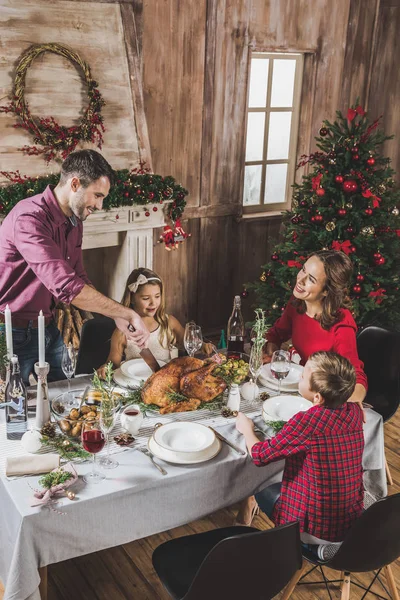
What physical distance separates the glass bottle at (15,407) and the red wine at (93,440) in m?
0.35

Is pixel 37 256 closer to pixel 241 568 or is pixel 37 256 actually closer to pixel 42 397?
pixel 42 397

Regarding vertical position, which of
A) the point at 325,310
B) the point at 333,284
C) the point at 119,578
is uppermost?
the point at 333,284

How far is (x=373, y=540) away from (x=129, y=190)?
295 cm

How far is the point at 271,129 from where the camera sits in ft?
17.5

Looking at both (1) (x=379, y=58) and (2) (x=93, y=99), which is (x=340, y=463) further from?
(1) (x=379, y=58)

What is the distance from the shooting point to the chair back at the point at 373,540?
1.82m

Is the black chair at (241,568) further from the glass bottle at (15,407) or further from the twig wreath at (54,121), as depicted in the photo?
the twig wreath at (54,121)

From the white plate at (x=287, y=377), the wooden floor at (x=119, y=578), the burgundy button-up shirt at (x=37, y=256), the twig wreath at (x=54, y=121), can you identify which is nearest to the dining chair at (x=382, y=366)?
the white plate at (x=287, y=377)

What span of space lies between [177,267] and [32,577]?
11.3ft

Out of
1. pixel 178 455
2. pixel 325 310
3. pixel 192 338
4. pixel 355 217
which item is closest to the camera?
pixel 178 455

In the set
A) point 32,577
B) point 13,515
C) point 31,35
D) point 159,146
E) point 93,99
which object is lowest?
point 32,577

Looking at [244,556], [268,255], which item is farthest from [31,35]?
[244,556]

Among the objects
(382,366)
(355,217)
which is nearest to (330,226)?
(355,217)

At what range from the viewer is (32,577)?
71.5 inches
